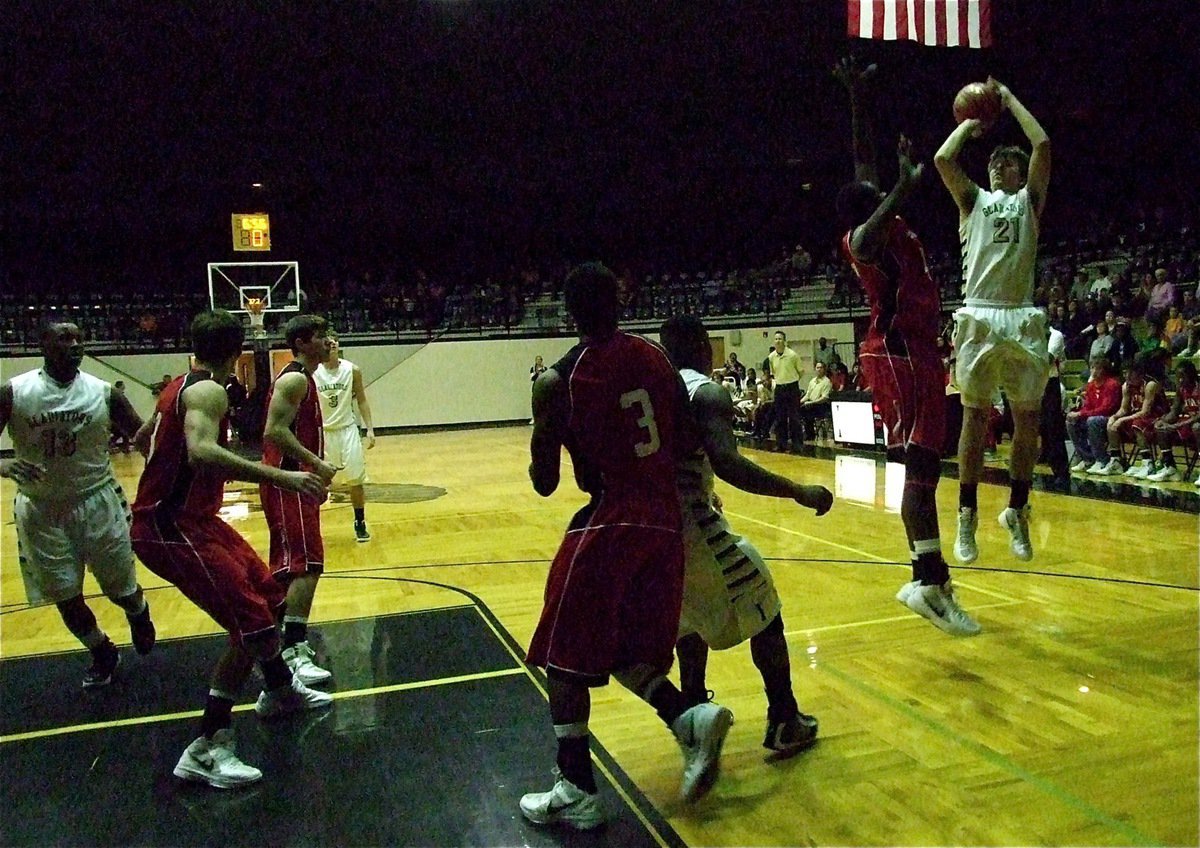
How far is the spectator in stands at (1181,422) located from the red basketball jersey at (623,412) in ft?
26.0

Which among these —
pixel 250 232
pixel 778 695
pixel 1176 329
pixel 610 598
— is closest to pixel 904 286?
pixel 778 695

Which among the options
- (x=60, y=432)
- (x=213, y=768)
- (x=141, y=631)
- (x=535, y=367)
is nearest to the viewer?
(x=213, y=768)

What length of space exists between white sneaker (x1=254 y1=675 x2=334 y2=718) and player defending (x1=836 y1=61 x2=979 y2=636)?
238cm

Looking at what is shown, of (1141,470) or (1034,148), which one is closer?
(1034,148)

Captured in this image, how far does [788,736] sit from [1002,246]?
2255 mm

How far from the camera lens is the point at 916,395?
393 centimetres

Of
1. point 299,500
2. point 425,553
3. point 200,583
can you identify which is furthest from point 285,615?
point 425,553

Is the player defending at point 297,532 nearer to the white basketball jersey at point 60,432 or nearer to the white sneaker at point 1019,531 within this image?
the white basketball jersey at point 60,432

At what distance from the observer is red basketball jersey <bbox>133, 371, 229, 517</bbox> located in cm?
324

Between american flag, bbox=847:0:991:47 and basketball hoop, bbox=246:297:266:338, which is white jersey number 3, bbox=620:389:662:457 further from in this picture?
basketball hoop, bbox=246:297:266:338

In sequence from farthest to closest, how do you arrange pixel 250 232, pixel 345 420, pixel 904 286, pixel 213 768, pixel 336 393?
pixel 250 232, pixel 345 420, pixel 336 393, pixel 904 286, pixel 213 768

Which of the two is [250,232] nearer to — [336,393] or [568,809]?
[336,393]

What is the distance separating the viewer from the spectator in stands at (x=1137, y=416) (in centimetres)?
929

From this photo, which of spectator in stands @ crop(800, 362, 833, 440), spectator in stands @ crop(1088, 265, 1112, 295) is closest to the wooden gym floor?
spectator in stands @ crop(800, 362, 833, 440)
